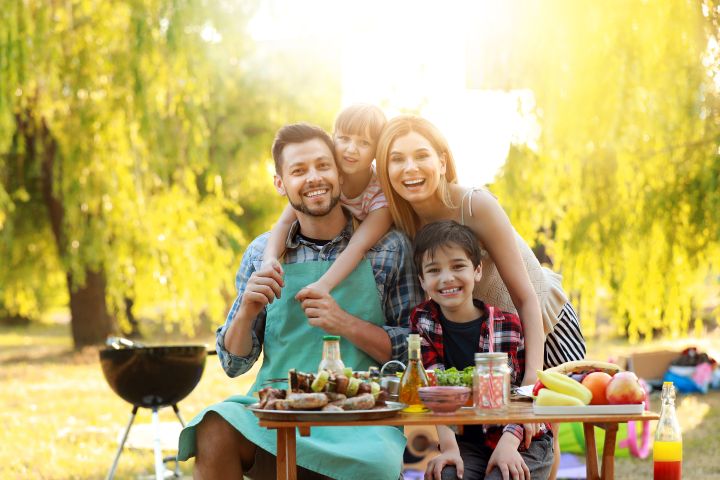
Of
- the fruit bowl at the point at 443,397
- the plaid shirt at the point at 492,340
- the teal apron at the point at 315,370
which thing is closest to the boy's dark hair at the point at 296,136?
the teal apron at the point at 315,370

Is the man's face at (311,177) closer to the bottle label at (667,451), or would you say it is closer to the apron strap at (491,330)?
the apron strap at (491,330)

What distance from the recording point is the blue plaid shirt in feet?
13.1

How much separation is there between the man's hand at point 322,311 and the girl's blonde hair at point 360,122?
26.9 inches

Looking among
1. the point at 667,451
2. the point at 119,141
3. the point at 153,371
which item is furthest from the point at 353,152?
the point at 119,141

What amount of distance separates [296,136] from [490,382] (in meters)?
1.35

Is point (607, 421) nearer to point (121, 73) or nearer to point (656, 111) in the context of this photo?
point (656, 111)

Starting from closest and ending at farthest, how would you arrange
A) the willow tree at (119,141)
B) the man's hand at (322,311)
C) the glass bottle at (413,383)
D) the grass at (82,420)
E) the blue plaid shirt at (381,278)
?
the glass bottle at (413,383), the man's hand at (322,311), the blue plaid shirt at (381,278), the grass at (82,420), the willow tree at (119,141)

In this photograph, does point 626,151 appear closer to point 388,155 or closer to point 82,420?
point 388,155

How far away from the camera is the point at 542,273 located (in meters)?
4.18

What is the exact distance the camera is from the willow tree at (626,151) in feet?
27.2

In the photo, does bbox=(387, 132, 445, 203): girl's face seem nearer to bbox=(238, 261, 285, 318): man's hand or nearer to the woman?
the woman

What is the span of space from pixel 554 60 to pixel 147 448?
4365 mm

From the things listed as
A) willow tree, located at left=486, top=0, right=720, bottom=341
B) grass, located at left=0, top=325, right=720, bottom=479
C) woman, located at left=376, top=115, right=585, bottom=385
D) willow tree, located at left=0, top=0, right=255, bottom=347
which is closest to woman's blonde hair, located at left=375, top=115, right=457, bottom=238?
woman, located at left=376, top=115, right=585, bottom=385

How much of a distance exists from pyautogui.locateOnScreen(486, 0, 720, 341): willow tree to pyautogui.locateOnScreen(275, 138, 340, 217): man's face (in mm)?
5008
